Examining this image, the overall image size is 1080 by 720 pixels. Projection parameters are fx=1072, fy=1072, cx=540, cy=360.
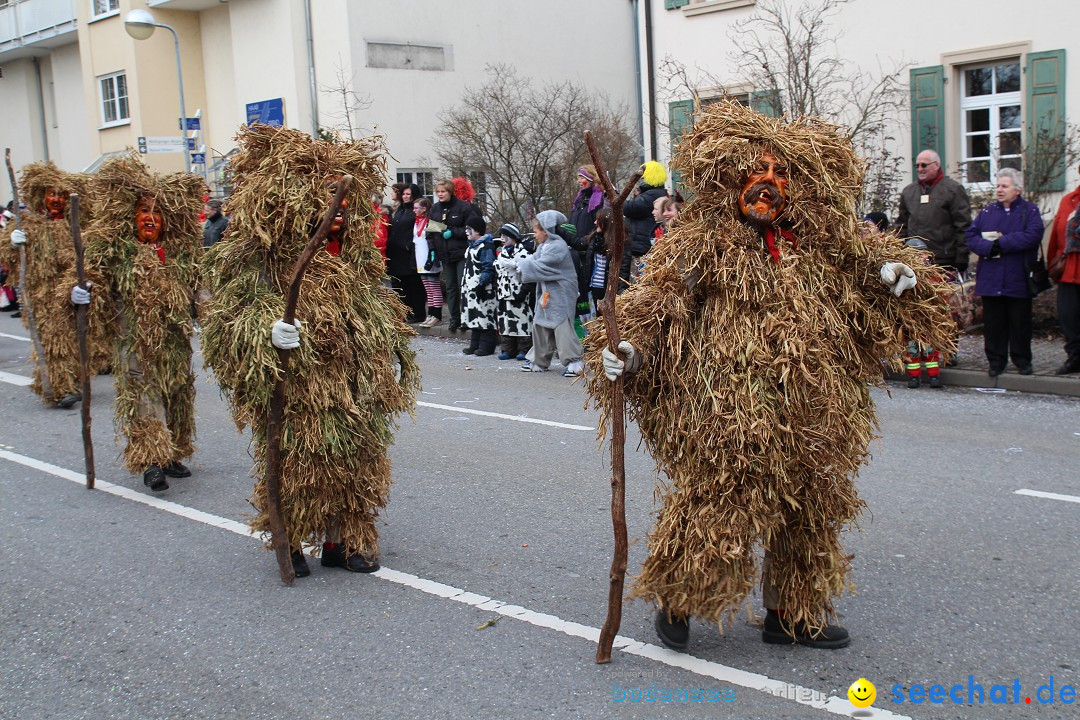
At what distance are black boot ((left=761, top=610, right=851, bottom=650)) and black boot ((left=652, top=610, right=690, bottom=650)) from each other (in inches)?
13.6

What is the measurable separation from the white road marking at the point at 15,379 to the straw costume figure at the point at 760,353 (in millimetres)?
9762

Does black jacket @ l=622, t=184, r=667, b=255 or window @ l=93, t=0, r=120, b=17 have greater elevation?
window @ l=93, t=0, r=120, b=17

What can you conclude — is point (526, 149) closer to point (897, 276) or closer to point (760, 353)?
point (897, 276)

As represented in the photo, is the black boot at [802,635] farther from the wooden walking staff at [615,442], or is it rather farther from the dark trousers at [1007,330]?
the dark trousers at [1007,330]

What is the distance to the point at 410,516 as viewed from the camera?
631cm

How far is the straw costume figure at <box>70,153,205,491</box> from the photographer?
7.12 metres

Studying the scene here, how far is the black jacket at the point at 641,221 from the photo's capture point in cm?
1129

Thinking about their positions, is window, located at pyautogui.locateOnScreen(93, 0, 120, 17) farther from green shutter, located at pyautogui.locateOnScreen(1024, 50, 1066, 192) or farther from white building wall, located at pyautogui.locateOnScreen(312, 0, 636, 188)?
green shutter, located at pyautogui.locateOnScreen(1024, 50, 1066, 192)

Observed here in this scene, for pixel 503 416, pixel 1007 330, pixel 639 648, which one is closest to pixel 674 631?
pixel 639 648

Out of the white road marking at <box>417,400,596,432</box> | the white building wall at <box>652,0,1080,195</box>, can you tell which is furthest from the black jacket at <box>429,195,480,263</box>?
the white road marking at <box>417,400,596,432</box>

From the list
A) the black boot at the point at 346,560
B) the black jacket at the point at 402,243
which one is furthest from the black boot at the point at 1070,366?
the black jacket at the point at 402,243

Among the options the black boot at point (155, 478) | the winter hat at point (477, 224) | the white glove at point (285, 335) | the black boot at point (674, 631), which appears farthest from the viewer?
the winter hat at point (477, 224)

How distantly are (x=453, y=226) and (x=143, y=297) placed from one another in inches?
275

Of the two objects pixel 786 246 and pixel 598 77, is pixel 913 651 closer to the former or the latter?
pixel 786 246
